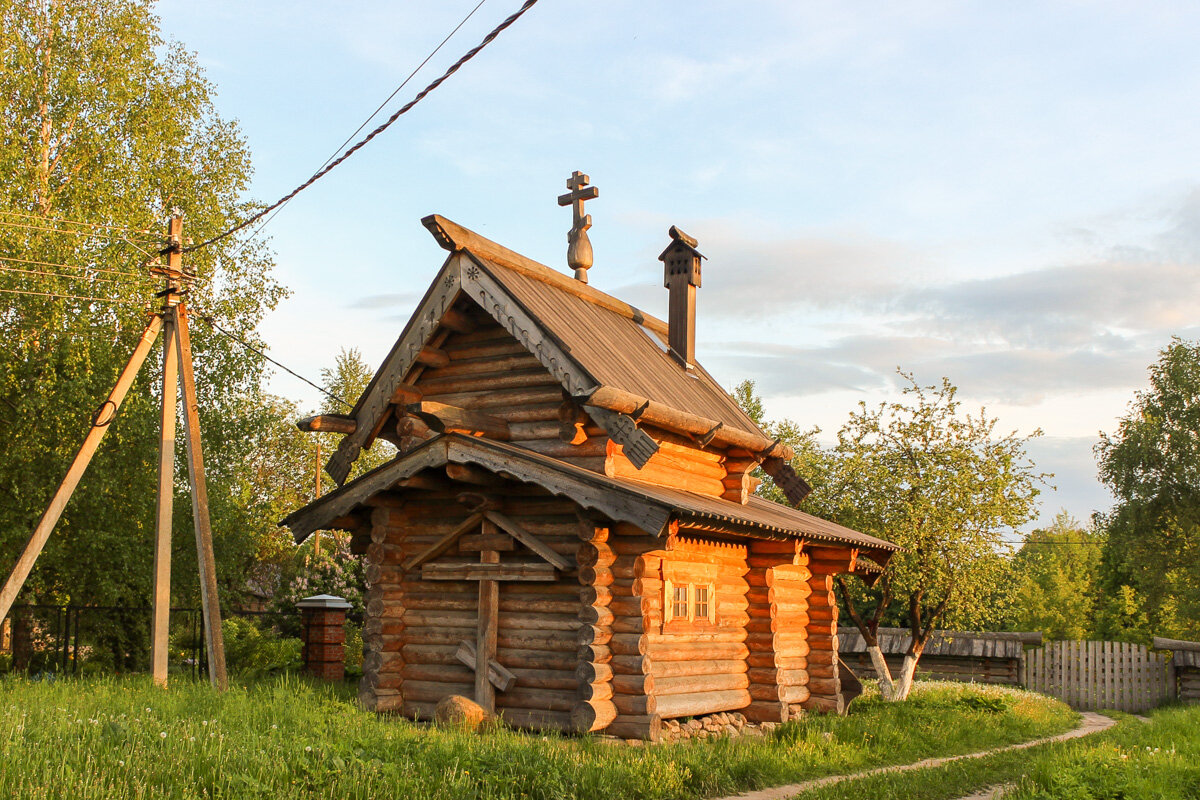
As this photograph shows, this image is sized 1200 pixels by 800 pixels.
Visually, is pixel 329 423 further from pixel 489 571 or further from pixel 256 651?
pixel 256 651

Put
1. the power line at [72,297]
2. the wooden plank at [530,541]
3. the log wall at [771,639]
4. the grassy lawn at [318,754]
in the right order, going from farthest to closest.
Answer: the power line at [72,297] → the log wall at [771,639] → the wooden plank at [530,541] → the grassy lawn at [318,754]

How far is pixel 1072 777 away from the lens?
939 centimetres

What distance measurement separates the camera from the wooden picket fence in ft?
82.8

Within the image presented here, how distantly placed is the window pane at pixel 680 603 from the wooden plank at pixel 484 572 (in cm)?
175

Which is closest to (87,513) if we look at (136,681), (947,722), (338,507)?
(136,681)

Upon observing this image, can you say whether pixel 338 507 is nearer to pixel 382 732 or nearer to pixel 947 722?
pixel 382 732

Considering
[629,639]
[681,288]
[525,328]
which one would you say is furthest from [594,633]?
[681,288]

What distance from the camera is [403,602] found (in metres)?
14.6

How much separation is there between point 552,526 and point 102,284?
14.6m

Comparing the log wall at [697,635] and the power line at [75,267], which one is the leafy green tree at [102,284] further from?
the log wall at [697,635]

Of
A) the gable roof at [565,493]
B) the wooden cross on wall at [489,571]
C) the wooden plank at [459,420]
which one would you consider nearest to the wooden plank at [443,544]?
the wooden cross on wall at [489,571]

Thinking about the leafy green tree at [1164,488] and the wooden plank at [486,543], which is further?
the leafy green tree at [1164,488]

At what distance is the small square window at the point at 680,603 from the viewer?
13.8 meters

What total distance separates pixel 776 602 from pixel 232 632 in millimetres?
13940
